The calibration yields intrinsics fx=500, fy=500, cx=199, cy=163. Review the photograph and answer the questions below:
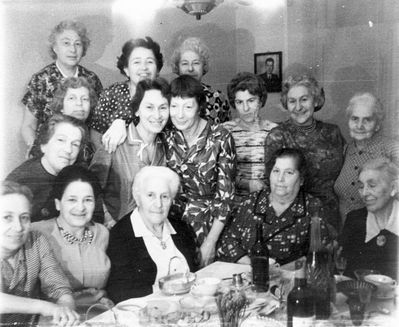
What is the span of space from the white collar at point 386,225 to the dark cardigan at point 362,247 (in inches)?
0.5

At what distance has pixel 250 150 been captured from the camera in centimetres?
198

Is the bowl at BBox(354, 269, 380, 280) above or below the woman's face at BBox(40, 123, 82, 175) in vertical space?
below

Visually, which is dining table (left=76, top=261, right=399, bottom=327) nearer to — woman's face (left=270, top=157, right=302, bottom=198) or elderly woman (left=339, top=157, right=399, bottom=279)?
elderly woman (left=339, top=157, right=399, bottom=279)

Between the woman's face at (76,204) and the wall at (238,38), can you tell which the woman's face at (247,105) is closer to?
the wall at (238,38)

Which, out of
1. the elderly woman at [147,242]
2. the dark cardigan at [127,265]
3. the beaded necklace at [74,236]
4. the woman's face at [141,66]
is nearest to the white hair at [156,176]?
the elderly woman at [147,242]

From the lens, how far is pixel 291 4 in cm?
190

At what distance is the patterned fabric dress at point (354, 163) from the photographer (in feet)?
6.45

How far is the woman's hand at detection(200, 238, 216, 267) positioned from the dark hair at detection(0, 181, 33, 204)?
0.71 meters

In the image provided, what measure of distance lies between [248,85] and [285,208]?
1.66 ft

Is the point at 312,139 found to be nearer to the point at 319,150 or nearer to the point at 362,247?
the point at 319,150

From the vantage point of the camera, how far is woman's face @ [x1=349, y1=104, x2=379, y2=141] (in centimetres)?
195

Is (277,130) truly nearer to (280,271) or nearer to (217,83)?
(217,83)

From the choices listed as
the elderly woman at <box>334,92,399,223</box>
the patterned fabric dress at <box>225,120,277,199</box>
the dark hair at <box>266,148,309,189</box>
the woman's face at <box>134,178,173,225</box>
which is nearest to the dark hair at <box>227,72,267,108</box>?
the patterned fabric dress at <box>225,120,277,199</box>

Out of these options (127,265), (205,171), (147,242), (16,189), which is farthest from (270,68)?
(16,189)
